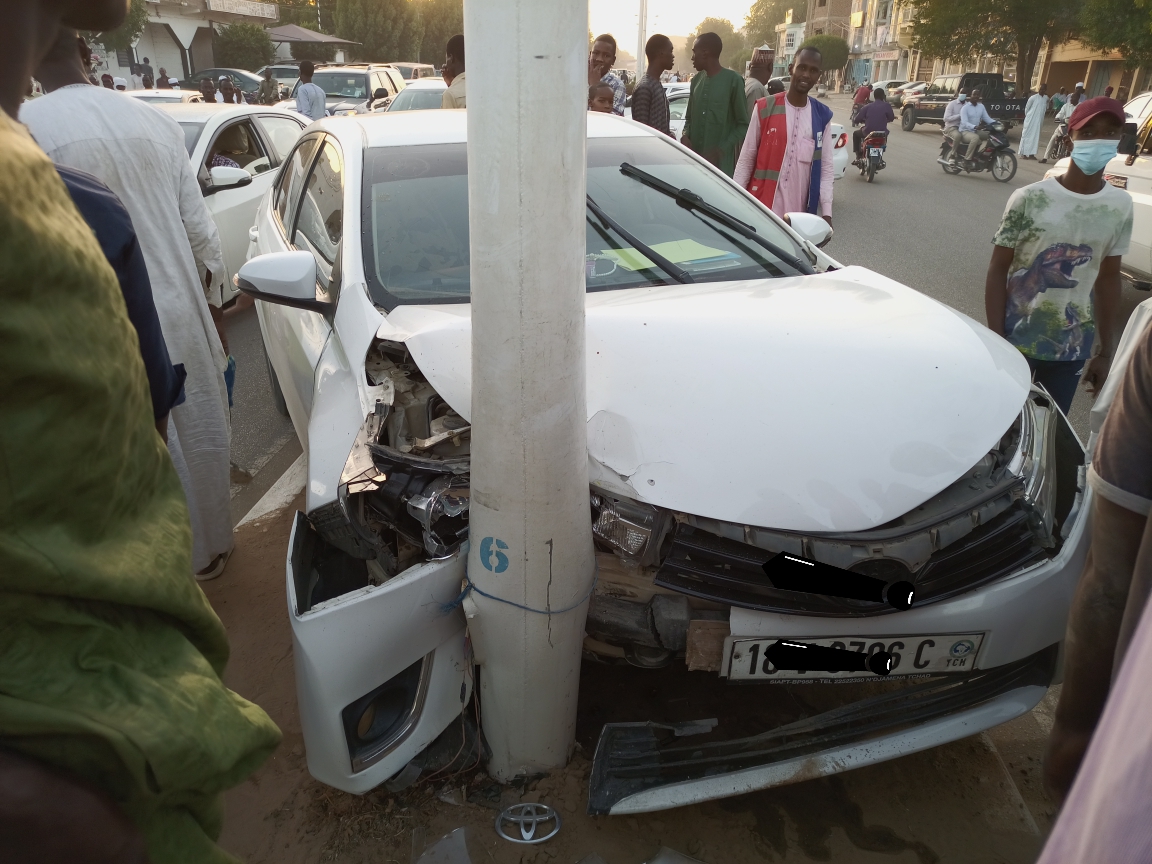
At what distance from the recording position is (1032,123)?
18281mm

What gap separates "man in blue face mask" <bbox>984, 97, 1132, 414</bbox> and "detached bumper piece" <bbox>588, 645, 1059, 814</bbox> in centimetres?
162

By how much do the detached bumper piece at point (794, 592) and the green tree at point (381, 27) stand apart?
40237mm

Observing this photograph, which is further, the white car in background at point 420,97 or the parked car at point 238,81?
the parked car at point 238,81

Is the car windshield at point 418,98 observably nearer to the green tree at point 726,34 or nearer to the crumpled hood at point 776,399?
the crumpled hood at point 776,399

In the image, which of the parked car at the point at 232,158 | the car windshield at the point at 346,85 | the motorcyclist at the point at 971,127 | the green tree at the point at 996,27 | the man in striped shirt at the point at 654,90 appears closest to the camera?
the parked car at the point at 232,158

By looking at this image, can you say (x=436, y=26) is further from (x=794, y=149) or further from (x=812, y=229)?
(x=812, y=229)

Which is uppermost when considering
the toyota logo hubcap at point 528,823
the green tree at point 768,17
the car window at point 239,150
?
the green tree at point 768,17

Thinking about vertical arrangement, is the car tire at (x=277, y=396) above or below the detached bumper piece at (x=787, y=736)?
below

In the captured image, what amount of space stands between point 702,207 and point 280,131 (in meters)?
5.68

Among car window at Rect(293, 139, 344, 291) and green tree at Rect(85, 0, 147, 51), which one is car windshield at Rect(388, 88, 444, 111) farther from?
green tree at Rect(85, 0, 147, 51)

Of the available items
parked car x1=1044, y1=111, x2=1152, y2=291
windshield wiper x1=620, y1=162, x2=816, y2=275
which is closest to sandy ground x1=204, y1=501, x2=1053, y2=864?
windshield wiper x1=620, y1=162, x2=816, y2=275

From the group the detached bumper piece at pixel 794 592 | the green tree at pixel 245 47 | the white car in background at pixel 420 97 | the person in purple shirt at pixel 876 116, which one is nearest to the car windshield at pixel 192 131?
the white car in background at pixel 420 97

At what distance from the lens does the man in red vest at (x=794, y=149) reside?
504 centimetres

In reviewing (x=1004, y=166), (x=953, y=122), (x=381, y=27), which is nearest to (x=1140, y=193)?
(x=1004, y=166)
